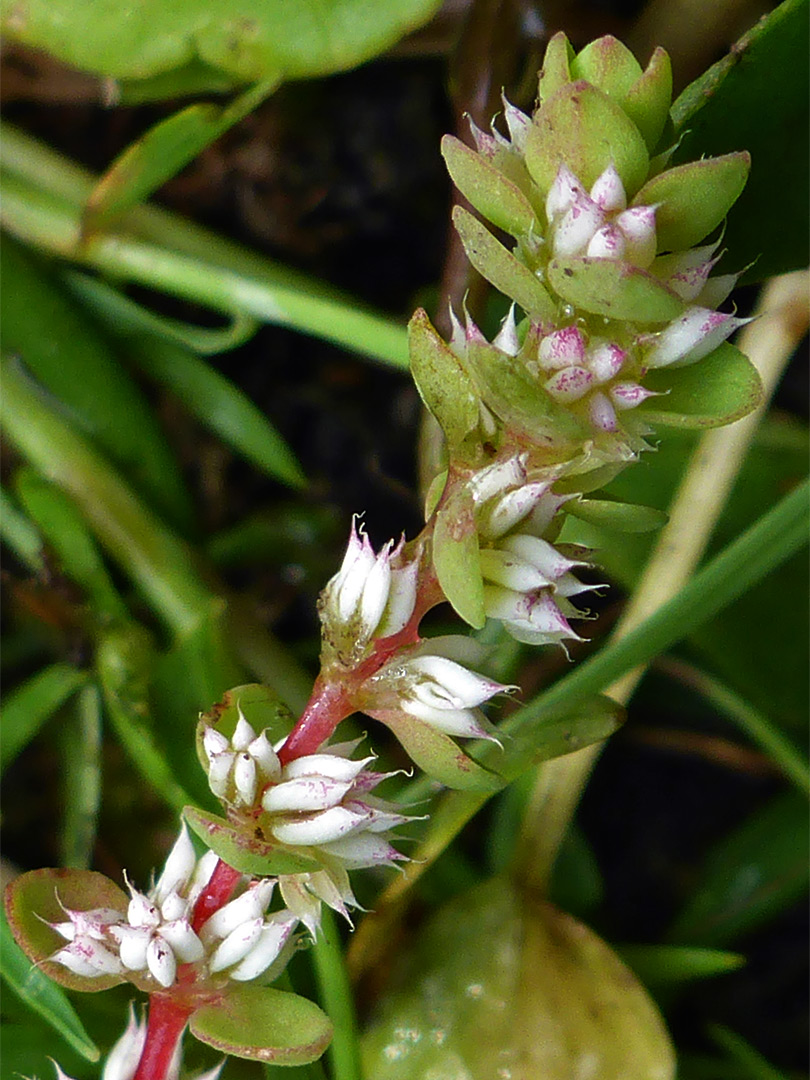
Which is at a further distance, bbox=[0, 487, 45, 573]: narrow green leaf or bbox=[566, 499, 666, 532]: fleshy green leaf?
bbox=[0, 487, 45, 573]: narrow green leaf

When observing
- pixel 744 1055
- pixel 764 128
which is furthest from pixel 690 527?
pixel 744 1055

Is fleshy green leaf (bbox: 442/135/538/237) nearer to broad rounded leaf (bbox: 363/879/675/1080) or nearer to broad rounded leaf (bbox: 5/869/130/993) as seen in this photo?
broad rounded leaf (bbox: 5/869/130/993)

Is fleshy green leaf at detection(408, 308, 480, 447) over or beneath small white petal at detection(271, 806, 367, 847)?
over

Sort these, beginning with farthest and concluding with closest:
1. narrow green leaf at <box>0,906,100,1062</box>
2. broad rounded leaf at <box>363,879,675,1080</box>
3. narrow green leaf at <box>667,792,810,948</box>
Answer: narrow green leaf at <box>667,792,810,948</box>
broad rounded leaf at <box>363,879,675,1080</box>
narrow green leaf at <box>0,906,100,1062</box>

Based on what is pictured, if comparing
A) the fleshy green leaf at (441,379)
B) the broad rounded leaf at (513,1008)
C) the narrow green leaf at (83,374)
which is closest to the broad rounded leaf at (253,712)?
the fleshy green leaf at (441,379)

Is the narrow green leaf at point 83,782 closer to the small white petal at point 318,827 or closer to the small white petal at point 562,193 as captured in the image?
the small white petal at point 318,827

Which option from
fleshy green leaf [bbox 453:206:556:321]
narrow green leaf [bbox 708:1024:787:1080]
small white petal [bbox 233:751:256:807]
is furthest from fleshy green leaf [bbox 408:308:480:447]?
narrow green leaf [bbox 708:1024:787:1080]

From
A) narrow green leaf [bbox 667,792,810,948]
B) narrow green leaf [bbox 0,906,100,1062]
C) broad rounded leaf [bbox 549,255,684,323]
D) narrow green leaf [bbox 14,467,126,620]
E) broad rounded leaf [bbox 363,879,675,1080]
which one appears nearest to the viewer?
broad rounded leaf [bbox 549,255,684,323]

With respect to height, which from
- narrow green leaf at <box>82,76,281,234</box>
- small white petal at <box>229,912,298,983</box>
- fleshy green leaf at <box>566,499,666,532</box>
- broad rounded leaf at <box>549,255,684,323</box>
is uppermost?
narrow green leaf at <box>82,76,281,234</box>

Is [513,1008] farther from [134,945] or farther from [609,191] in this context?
[609,191]
